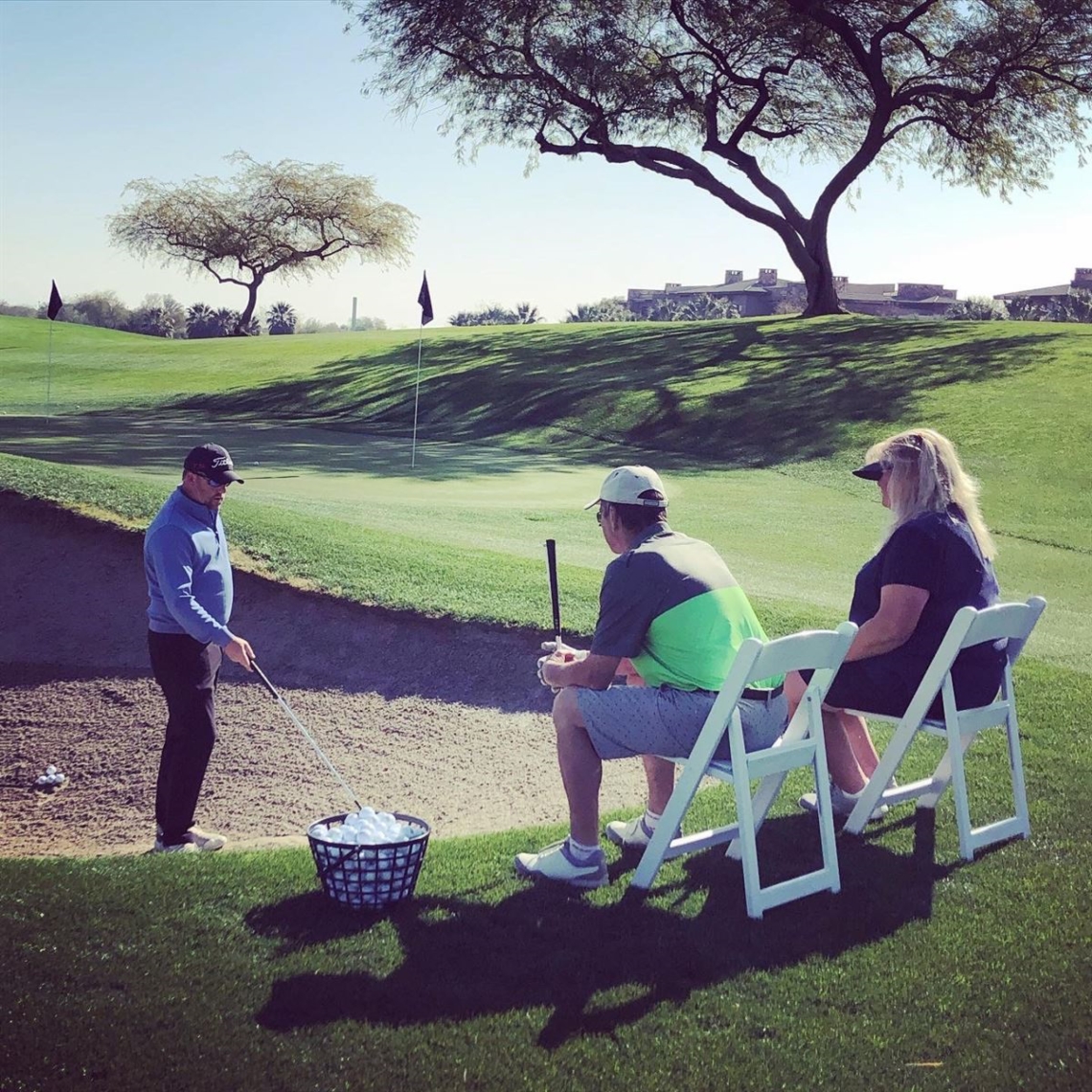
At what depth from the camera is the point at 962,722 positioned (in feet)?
19.9

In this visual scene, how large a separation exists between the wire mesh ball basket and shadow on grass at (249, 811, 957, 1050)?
0.26ft

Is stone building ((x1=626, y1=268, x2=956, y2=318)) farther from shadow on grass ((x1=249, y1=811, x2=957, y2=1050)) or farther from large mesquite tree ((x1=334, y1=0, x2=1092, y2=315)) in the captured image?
shadow on grass ((x1=249, y1=811, x2=957, y2=1050))

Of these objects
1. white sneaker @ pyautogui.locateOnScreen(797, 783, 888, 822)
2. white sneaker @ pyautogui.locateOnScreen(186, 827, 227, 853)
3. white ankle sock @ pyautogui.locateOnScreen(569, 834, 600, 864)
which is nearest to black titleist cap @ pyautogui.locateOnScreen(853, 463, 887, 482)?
white sneaker @ pyautogui.locateOnScreen(797, 783, 888, 822)

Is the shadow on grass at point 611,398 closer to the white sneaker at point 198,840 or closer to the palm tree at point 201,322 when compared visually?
the white sneaker at point 198,840

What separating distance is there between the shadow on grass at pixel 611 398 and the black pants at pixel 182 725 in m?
14.1

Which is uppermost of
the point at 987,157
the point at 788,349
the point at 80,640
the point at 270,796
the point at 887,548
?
the point at 987,157

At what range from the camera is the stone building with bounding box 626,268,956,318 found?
11300 cm

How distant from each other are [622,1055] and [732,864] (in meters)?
1.91

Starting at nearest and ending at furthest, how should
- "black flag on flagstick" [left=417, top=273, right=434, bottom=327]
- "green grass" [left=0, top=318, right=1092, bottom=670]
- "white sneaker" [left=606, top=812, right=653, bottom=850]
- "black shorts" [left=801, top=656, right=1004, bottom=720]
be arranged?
"black shorts" [left=801, top=656, right=1004, bottom=720]
"white sneaker" [left=606, top=812, right=653, bottom=850]
"green grass" [left=0, top=318, right=1092, bottom=670]
"black flag on flagstick" [left=417, top=273, right=434, bottom=327]

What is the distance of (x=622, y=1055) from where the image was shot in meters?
4.12

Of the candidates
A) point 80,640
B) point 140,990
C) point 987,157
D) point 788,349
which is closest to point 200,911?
point 140,990

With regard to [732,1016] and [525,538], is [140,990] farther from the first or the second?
[525,538]

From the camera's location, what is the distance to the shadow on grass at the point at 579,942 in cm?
441

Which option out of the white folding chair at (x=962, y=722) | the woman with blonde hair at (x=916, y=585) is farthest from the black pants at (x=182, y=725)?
the white folding chair at (x=962, y=722)
